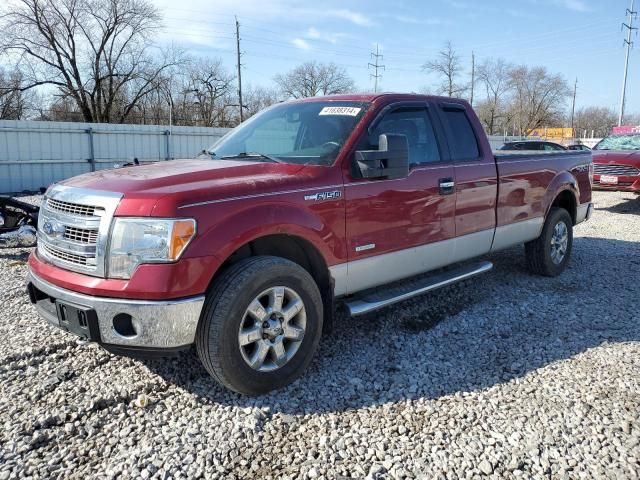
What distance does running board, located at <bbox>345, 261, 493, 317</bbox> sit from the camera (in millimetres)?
3691

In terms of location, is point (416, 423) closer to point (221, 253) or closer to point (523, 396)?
point (523, 396)

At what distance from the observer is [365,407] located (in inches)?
124

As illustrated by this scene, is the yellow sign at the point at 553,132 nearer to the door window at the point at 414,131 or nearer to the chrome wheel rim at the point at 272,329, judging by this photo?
the door window at the point at 414,131

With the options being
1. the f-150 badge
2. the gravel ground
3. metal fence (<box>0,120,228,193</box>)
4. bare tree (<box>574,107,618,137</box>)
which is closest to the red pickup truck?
the f-150 badge

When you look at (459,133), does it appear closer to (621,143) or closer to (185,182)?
(185,182)

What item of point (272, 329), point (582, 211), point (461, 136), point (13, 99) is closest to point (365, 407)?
point (272, 329)

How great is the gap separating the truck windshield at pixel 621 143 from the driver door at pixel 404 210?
10.7 meters

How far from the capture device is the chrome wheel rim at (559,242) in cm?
606

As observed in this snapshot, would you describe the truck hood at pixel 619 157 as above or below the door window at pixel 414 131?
below

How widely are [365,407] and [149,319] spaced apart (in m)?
1.41

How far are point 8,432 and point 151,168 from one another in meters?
1.88

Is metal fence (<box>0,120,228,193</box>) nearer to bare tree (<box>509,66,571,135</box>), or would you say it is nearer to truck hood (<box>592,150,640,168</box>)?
truck hood (<box>592,150,640,168</box>)

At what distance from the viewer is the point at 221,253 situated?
2.95m

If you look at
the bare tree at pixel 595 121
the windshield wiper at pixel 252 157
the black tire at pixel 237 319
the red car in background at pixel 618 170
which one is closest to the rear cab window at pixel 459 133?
the windshield wiper at pixel 252 157
